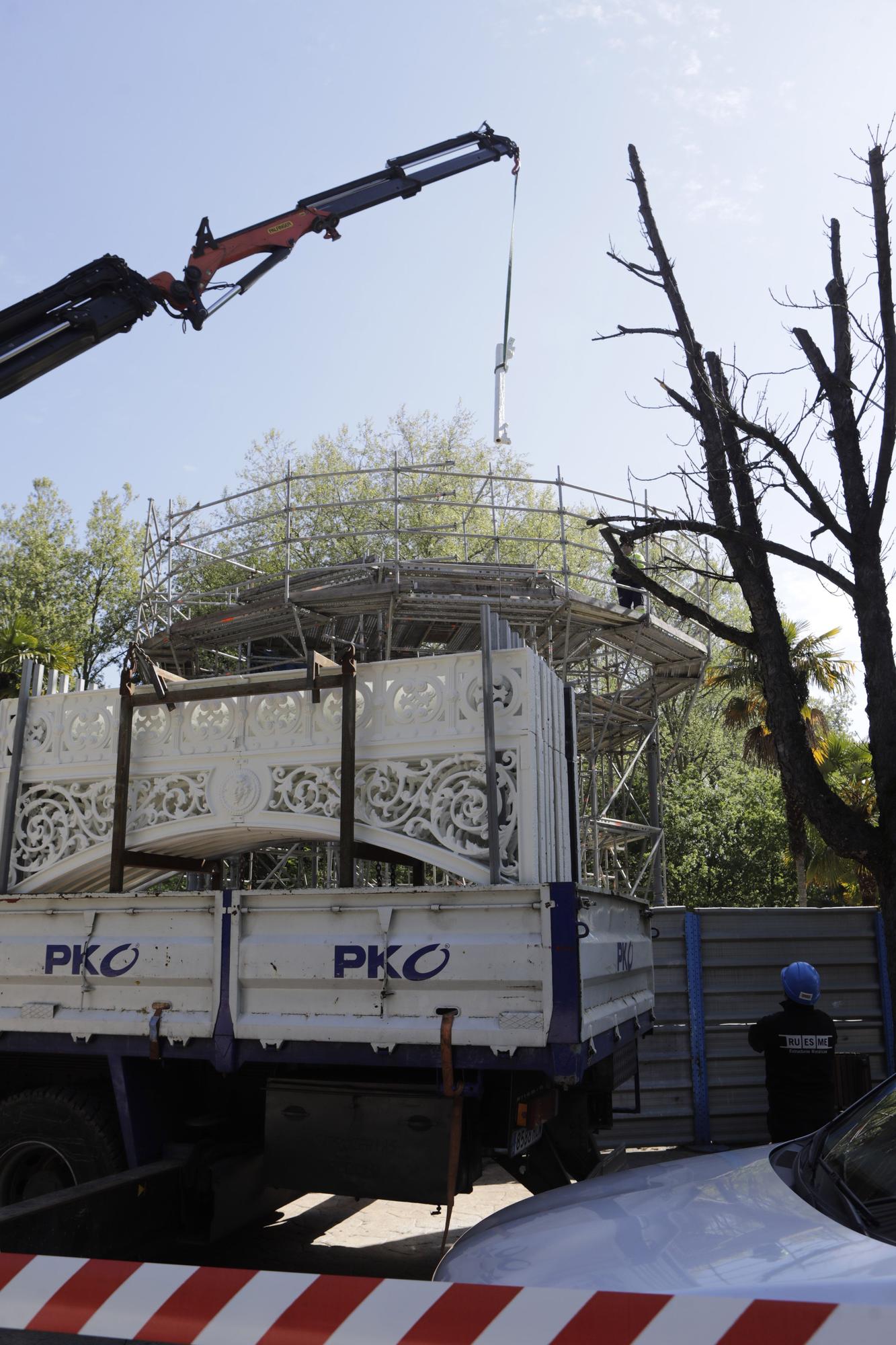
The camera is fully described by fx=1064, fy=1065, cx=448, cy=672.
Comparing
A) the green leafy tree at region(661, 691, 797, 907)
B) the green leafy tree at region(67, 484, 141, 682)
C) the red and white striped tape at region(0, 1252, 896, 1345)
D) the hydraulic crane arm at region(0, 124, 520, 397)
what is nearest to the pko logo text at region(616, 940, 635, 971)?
the red and white striped tape at region(0, 1252, 896, 1345)

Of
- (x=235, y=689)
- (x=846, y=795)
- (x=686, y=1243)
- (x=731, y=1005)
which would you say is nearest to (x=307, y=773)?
(x=235, y=689)

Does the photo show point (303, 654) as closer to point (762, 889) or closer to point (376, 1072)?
point (376, 1072)

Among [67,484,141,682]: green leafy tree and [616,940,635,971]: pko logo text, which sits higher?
[67,484,141,682]: green leafy tree

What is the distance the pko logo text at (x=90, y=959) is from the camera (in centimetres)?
528

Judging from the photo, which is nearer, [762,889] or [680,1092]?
[680,1092]

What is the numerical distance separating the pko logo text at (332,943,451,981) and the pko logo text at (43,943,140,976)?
1.10m

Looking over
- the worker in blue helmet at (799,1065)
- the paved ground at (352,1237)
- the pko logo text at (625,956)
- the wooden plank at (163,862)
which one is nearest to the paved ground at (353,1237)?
the paved ground at (352,1237)

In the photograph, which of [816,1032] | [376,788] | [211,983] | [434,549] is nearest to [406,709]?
[376,788]

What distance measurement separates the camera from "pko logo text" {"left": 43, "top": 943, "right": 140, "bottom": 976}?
5.28 metres

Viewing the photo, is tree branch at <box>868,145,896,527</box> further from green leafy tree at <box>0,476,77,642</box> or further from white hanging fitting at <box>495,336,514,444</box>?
green leafy tree at <box>0,476,77,642</box>

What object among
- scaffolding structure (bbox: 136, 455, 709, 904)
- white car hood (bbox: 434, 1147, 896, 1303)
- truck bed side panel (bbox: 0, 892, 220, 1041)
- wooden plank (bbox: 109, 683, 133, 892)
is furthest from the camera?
scaffolding structure (bbox: 136, 455, 709, 904)

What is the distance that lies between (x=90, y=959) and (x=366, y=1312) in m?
3.42

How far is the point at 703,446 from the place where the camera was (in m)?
8.50

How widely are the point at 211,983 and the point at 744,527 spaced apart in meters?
5.41
